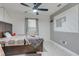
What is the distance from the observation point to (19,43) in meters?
1.25

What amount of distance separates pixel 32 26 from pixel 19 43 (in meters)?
0.36

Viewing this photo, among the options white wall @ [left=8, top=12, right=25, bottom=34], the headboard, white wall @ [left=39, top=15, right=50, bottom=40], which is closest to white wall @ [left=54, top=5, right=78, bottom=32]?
white wall @ [left=39, top=15, right=50, bottom=40]

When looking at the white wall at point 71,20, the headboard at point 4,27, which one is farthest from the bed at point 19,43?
the white wall at point 71,20

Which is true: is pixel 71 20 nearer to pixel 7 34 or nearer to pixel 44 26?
pixel 44 26

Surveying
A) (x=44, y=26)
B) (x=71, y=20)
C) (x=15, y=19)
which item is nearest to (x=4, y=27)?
(x=15, y=19)

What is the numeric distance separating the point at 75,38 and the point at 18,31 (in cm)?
177

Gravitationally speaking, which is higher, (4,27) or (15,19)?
(15,19)

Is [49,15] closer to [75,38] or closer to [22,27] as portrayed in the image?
[22,27]

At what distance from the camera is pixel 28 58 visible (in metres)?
0.75

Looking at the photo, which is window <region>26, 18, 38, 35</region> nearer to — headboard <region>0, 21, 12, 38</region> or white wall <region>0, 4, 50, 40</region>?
white wall <region>0, 4, 50, 40</region>

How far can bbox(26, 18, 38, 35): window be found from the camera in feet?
4.82

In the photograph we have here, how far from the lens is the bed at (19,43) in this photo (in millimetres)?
1181

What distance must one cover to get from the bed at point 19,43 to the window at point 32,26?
100mm

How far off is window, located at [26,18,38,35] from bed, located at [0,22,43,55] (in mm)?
100
